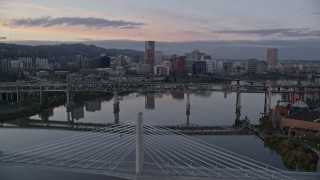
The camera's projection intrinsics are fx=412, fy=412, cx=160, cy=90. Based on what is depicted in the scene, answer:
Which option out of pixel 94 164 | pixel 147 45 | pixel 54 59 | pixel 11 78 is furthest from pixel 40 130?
pixel 54 59

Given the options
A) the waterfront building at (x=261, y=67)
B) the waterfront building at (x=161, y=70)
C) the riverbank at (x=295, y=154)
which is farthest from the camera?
the waterfront building at (x=261, y=67)

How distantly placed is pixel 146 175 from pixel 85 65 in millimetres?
16580

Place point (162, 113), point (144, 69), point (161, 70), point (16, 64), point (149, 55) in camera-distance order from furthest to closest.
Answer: point (149, 55), point (144, 69), point (161, 70), point (16, 64), point (162, 113)

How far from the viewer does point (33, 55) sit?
18250 millimetres

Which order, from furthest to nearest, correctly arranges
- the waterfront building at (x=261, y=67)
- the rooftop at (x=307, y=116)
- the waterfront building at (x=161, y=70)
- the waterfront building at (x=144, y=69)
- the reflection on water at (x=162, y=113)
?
the waterfront building at (x=261, y=67)
the waterfront building at (x=144, y=69)
the waterfront building at (x=161, y=70)
the reflection on water at (x=162, y=113)
the rooftop at (x=307, y=116)

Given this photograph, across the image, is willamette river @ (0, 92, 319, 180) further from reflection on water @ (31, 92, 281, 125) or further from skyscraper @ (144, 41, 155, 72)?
skyscraper @ (144, 41, 155, 72)

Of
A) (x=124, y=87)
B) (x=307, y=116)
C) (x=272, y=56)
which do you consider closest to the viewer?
(x=307, y=116)

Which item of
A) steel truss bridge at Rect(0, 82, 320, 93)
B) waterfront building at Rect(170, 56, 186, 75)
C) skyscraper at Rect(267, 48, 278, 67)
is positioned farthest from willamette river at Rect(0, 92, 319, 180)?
skyscraper at Rect(267, 48, 278, 67)

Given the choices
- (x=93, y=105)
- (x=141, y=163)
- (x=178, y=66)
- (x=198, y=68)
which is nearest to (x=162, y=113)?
(x=93, y=105)

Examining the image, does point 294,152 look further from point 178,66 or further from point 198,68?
point 198,68

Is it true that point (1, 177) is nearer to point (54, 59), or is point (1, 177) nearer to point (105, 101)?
point (105, 101)

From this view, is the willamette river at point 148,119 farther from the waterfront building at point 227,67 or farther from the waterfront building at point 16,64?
the waterfront building at point 227,67

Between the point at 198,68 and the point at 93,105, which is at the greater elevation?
the point at 198,68

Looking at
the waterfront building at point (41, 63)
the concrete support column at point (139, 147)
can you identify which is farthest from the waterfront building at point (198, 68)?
the concrete support column at point (139, 147)
